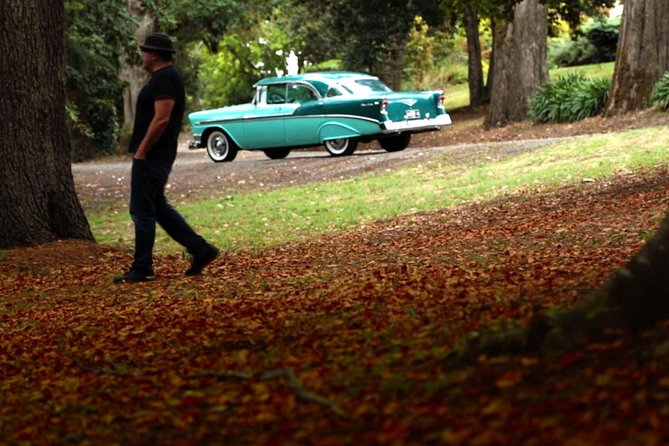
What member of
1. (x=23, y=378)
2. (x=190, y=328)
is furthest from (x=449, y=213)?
(x=23, y=378)

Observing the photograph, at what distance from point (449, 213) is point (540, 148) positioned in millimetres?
6658

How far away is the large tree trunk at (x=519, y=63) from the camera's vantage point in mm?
31172

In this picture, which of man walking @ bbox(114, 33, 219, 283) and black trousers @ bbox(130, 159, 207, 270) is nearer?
man walking @ bbox(114, 33, 219, 283)

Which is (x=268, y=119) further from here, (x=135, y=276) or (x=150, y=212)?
(x=150, y=212)

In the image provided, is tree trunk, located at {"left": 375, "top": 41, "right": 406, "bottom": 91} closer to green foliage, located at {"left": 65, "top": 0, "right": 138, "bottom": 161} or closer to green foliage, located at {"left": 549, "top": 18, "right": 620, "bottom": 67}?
green foliage, located at {"left": 549, "top": 18, "right": 620, "bottom": 67}

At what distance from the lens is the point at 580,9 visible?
3972 cm

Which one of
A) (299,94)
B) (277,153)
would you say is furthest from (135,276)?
(277,153)

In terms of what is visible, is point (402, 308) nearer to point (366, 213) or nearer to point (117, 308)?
point (117, 308)

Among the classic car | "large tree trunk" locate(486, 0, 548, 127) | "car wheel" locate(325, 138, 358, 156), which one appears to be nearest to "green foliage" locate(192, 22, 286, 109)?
"large tree trunk" locate(486, 0, 548, 127)

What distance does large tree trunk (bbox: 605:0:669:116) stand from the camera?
25297mm

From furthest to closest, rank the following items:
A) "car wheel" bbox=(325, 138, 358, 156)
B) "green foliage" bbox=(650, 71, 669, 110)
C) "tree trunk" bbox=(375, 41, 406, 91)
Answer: "tree trunk" bbox=(375, 41, 406, 91) < "car wheel" bbox=(325, 138, 358, 156) < "green foliage" bbox=(650, 71, 669, 110)

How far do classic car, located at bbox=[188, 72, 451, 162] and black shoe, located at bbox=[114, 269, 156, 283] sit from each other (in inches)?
605

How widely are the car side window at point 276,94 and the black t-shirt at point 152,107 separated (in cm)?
1750

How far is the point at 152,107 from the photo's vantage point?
10.5 meters
